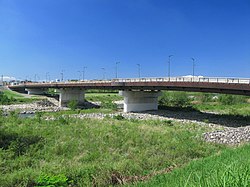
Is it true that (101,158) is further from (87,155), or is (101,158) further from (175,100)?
(175,100)

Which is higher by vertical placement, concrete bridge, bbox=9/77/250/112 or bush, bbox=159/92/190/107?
concrete bridge, bbox=9/77/250/112

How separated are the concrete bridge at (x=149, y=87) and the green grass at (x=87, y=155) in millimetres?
16010

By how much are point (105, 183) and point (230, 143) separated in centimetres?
Answer: 1572

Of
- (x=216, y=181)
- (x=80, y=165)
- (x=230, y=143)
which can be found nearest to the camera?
(x=216, y=181)

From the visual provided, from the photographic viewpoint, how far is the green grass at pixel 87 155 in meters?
15.4

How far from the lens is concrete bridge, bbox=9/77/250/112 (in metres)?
39.3

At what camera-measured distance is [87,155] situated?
65.0ft

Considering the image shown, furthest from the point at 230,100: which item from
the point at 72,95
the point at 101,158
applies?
the point at 101,158

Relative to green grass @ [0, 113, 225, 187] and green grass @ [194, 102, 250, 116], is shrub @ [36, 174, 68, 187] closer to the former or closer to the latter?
green grass @ [0, 113, 225, 187]

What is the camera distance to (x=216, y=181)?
190 inches

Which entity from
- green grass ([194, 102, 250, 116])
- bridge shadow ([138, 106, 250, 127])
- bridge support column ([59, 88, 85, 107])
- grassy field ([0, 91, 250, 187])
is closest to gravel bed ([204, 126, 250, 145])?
grassy field ([0, 91, 250, 187])

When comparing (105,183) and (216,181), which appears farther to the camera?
(105,183)

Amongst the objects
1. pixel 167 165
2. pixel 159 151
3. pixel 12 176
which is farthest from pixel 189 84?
pixel 12 176

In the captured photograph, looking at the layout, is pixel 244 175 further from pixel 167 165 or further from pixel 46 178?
pixel 167 165
